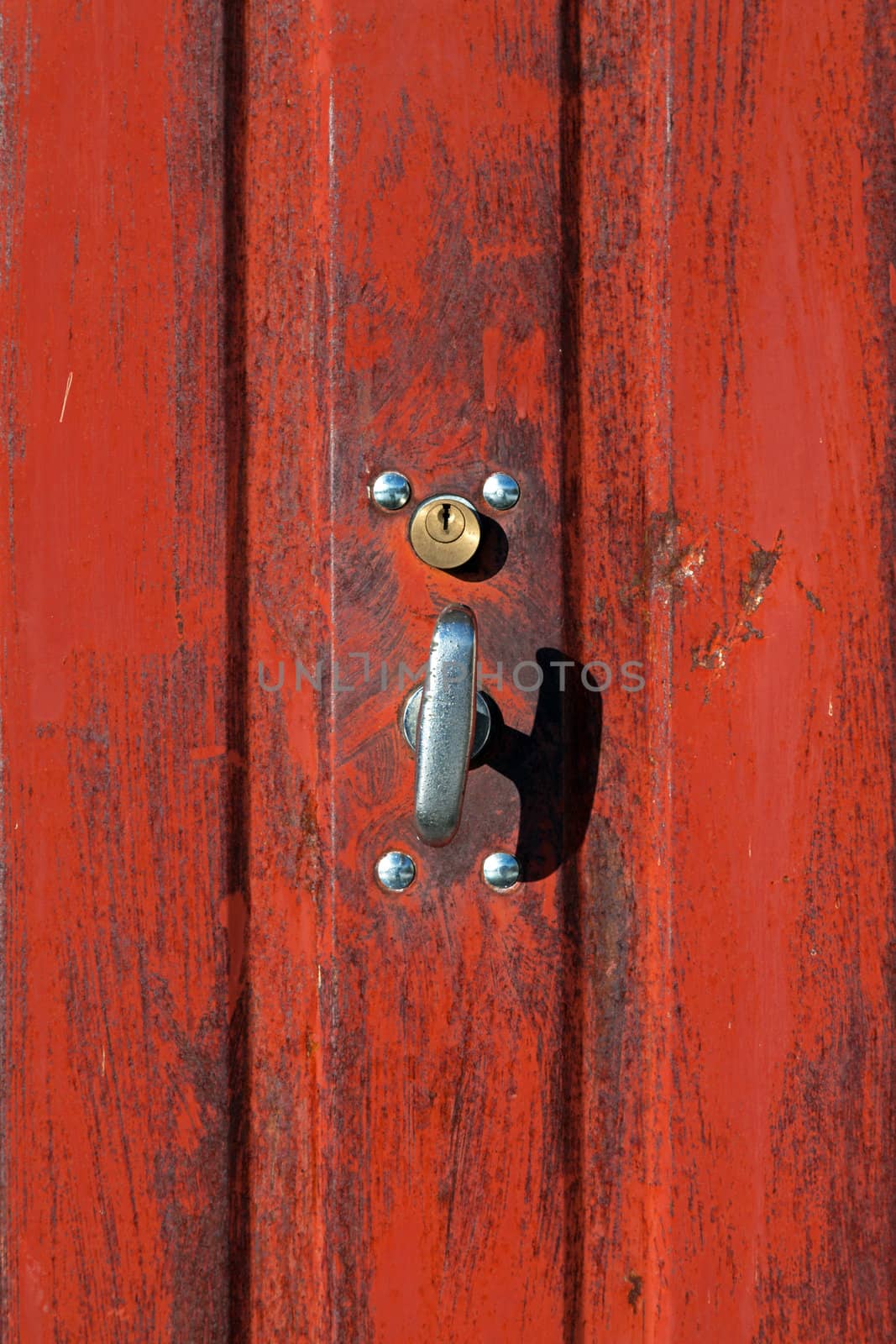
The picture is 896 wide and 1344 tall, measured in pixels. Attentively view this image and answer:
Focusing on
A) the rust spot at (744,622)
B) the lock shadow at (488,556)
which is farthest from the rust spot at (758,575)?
the lock shadow at (488,556)

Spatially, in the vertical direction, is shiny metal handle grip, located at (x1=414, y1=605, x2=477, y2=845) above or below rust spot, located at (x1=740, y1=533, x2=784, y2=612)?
below

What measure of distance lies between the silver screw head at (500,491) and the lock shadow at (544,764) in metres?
0.08

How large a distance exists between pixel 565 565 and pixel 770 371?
153 mm

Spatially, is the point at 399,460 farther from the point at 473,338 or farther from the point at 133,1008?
the point at 133,1008

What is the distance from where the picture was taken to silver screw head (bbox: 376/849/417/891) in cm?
48

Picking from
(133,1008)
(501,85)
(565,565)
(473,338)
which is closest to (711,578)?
(565,565)

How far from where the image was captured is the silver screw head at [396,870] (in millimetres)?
483

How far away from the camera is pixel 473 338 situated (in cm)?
49

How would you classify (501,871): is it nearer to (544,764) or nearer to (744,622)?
(544,764)

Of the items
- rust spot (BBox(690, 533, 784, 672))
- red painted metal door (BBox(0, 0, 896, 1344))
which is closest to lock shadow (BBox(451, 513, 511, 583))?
red painted metal door (BBox(0, 0, 896, 1344))

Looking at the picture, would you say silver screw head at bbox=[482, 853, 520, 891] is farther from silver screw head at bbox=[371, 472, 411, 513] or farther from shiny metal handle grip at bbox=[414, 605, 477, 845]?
silver screw head at bbox=[371, 472, 411, 513]

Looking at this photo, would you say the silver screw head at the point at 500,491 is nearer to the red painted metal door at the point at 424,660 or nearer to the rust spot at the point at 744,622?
the red painted metal door at the point at 424,660

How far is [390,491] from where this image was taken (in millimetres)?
486

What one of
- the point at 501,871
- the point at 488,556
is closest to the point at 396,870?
the point at 501,871
